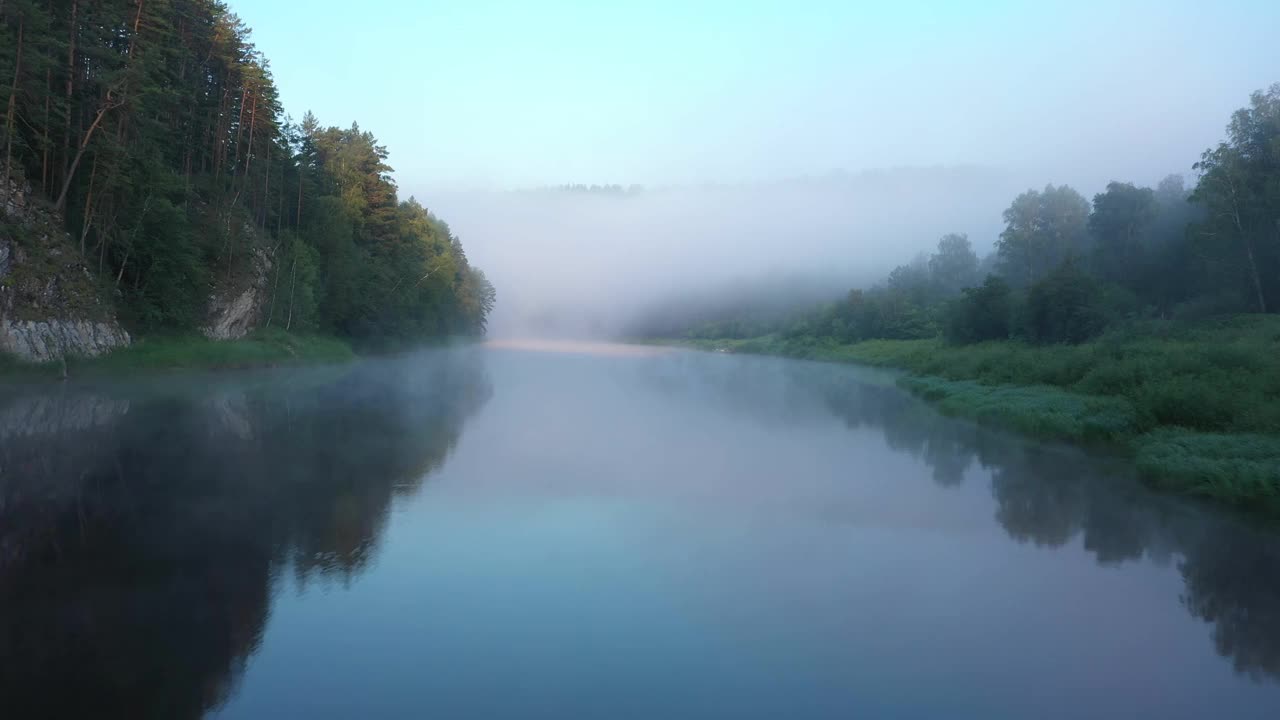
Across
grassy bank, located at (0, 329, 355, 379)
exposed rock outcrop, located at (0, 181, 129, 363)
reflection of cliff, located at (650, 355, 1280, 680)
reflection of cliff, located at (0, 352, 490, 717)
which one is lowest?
reflection of cliff, located at (0, 352, 490, 717)

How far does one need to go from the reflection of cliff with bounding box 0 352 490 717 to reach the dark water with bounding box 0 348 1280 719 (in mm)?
41

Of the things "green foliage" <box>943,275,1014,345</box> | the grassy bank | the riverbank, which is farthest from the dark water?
"green foliage" <box>943,275,1014,345</box>

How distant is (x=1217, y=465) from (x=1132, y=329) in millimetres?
28710

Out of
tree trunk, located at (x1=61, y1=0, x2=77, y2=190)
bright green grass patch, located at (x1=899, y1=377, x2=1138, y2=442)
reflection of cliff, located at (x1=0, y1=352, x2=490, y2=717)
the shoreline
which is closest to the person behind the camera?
reflection of cliff, located at (x1=0, y1=352, x2=490, y2=717)

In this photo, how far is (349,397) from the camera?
25.0 m

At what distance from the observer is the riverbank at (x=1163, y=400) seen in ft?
45.7

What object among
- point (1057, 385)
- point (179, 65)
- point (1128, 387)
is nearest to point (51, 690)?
point (1128, 387)

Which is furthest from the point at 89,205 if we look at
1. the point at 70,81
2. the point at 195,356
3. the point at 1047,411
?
the point at 1047,411

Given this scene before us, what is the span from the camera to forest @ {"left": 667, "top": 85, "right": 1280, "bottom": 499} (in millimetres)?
16844

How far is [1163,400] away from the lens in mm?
18094

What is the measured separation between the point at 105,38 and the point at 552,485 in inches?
1255

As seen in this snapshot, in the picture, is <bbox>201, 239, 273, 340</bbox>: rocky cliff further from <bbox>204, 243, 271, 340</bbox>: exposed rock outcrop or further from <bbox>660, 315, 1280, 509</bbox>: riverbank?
<bbox>660, 315, 1280, 509</bbox>: riverbank

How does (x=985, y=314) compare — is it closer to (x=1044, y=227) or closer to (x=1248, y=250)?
(x=1248, y=250)

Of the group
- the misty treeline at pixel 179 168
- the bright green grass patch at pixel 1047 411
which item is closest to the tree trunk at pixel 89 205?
the misty treeline at pixel 179 168
